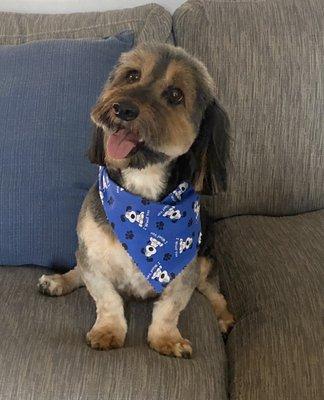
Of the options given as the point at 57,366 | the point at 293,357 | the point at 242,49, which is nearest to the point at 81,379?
the point at 57,366

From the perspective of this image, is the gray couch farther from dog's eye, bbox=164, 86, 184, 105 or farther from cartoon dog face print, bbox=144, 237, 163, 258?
dog's eye, bbox=164, 86, 184, 105

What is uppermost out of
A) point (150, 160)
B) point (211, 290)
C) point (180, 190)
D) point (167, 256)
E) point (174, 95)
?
point (174, 95)

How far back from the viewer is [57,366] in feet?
3.83

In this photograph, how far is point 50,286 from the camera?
146cm

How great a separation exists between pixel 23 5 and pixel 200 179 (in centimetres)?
112

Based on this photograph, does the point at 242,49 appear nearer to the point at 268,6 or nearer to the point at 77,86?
the point at 268,6

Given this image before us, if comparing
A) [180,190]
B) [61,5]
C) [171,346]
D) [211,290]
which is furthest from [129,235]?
[61,5]

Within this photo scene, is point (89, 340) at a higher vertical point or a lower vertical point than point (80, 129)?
lower

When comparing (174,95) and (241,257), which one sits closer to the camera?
(174,95)

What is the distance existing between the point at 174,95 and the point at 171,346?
1.78 feet

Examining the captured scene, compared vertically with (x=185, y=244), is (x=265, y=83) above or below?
above

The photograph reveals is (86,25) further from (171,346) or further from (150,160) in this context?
(171,346)

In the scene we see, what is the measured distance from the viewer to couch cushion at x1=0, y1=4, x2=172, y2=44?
70.7 inches

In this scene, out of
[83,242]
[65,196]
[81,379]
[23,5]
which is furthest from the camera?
[23,5]
